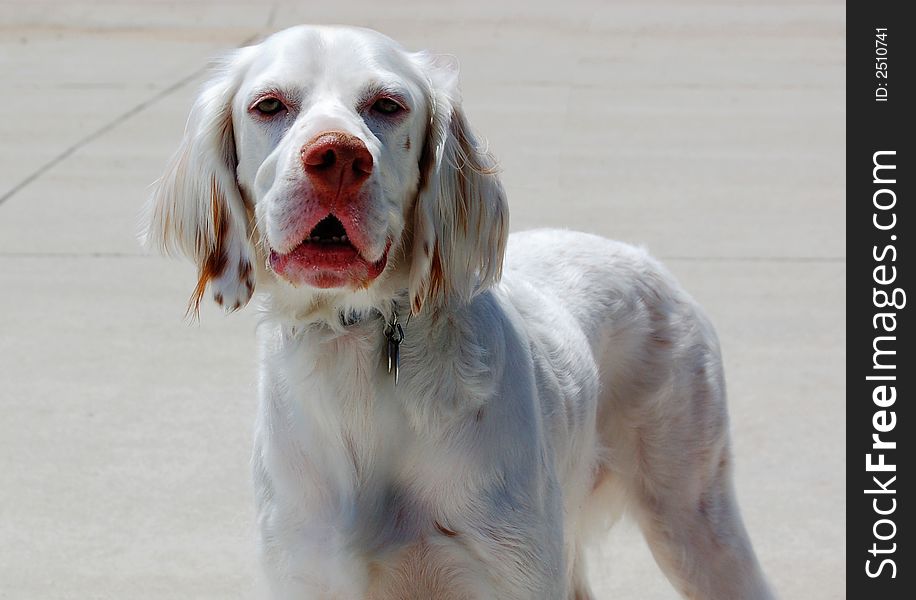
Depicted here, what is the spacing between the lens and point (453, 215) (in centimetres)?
304

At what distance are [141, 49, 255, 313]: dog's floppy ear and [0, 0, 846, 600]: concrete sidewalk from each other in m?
0.80

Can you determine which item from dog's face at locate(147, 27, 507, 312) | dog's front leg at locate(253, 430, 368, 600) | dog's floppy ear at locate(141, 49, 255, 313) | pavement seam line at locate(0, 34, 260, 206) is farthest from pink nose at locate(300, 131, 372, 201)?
pavement seam line at locate(0, 34, 260, 206)

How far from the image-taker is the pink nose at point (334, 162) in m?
2.72

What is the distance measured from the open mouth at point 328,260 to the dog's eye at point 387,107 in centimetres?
28

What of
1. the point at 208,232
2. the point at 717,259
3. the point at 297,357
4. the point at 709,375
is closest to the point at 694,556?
the point at 709,375

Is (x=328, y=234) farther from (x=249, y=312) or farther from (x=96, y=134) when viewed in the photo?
(x=96, y=134)

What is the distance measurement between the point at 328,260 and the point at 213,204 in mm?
387

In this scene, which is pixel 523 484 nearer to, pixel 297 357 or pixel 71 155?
pixel 297 357

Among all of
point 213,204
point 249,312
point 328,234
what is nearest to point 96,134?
point 249,312

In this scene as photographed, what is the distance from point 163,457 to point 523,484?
8.46 feet

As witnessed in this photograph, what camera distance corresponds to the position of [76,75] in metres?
13.9

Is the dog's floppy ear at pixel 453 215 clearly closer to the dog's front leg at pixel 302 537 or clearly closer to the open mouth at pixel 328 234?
the open mouth at pixel 328 234

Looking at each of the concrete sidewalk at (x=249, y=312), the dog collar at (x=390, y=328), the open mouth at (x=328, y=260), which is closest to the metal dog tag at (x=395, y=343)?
the dog collar at (x=390, y=328)

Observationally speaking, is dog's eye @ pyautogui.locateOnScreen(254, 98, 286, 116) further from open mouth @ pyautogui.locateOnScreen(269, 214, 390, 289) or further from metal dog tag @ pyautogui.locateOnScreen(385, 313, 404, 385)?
metal dog tag @ pyautogui.locateOnScreen(385, 313, 404, 385)
